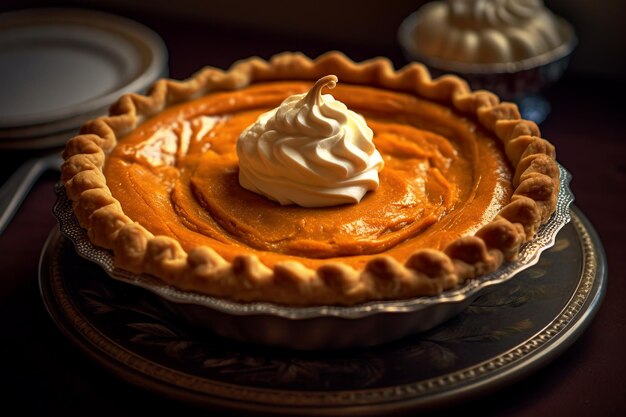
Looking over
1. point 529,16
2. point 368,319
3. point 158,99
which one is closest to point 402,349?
point 368,319

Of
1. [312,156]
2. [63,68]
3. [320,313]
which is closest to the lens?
[320,313]

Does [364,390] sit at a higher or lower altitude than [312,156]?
lower

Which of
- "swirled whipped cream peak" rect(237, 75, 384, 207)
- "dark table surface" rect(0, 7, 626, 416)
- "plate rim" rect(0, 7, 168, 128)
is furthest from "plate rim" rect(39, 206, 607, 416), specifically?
"plate rim" rect(0, 7, 168, 128)

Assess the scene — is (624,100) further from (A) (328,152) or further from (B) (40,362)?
(B) (40,362)

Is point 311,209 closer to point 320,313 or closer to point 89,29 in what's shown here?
point 320,313

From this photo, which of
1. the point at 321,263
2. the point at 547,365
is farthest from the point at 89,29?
the point at 547,365

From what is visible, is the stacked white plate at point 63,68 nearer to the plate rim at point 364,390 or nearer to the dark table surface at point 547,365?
the dark table surface at point 547,365

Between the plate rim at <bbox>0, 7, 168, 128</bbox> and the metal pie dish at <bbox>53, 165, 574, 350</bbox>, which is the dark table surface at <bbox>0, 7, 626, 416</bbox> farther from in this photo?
the metal pie dish at <bbox>53, 165, 574, 350</bbox>
